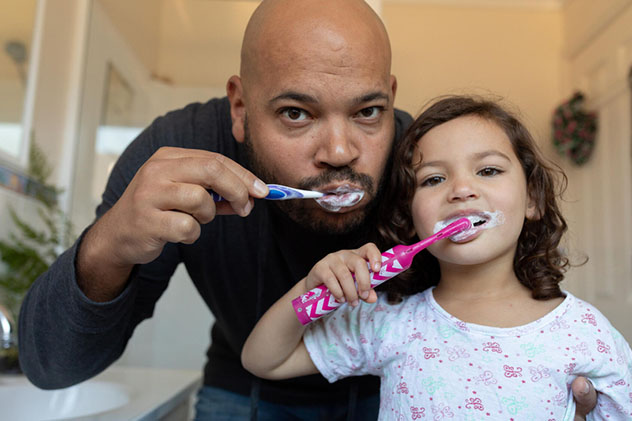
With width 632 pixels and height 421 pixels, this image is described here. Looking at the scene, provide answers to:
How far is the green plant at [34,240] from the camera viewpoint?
1452 mm

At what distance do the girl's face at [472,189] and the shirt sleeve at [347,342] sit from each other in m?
0.15

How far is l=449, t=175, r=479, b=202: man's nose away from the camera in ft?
2.57

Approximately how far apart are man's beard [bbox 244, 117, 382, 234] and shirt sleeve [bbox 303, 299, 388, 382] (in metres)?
0.15

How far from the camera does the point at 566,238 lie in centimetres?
105

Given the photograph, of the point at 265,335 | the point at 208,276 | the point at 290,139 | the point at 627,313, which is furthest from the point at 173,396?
the point at 627,313

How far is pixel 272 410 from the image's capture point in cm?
117

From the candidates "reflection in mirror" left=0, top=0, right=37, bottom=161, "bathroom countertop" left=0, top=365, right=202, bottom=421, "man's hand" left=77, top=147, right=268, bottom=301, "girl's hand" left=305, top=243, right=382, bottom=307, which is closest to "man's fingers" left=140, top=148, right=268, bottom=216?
"man's hand" left=77, top=147, right=268, bottom=301

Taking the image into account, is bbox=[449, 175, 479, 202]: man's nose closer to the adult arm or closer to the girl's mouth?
the girl's mouth

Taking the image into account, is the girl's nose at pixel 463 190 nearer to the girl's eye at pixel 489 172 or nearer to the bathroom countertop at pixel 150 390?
the girl's eye at pixel 489 172

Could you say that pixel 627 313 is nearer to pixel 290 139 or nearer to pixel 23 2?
pixel 290 139

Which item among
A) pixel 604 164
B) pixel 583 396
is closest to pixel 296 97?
pixel 583 396

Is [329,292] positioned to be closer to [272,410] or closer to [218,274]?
[218,274]

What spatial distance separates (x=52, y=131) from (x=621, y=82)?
2347mm

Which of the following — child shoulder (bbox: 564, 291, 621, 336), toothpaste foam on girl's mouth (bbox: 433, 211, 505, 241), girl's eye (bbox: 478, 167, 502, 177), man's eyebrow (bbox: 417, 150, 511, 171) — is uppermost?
man's eyebrow (bbox: 417, 150, 511, 171)
